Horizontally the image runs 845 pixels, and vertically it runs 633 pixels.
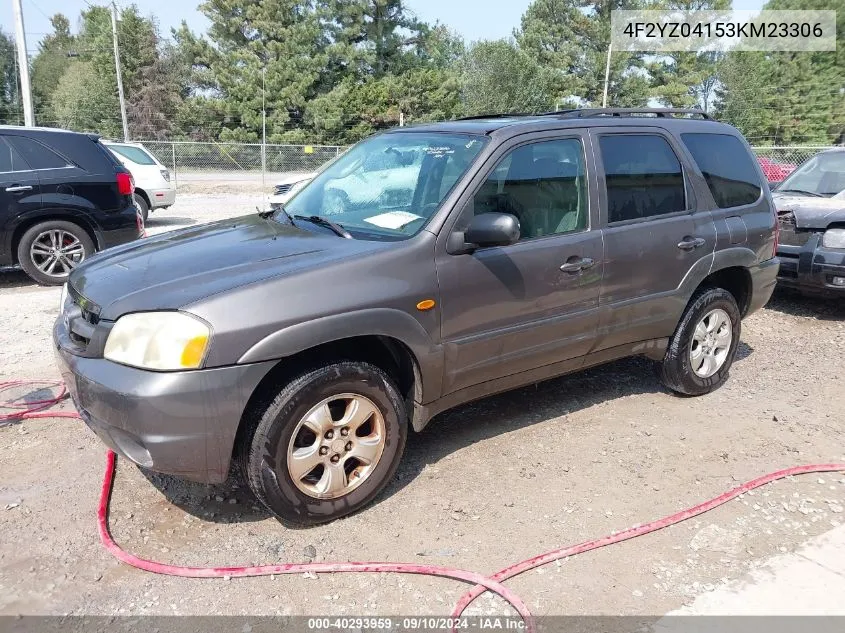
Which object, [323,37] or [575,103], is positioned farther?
[575,103]

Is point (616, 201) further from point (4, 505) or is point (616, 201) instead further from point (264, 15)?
point (264, 15)

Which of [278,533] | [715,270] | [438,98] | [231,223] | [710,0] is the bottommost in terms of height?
[278,533]

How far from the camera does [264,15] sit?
39000 mm

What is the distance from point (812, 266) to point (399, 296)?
18.4ft

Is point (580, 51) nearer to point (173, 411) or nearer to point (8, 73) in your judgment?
point (8, 73)

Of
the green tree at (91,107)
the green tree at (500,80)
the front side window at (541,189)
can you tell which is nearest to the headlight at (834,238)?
the front side window at (541,189)

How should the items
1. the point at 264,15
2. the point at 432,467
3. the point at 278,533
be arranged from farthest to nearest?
the point at 264,15, the point at 432,467, the point at 278,533

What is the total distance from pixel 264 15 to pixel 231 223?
1548 inches

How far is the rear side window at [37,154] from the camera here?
759 centimetres

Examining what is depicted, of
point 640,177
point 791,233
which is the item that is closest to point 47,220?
point 640,177

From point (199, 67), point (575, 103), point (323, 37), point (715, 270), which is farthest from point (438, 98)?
point (715, 270)

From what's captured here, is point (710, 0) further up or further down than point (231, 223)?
further up

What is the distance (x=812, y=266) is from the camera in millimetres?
7031

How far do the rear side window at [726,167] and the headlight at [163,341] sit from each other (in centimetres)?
346
